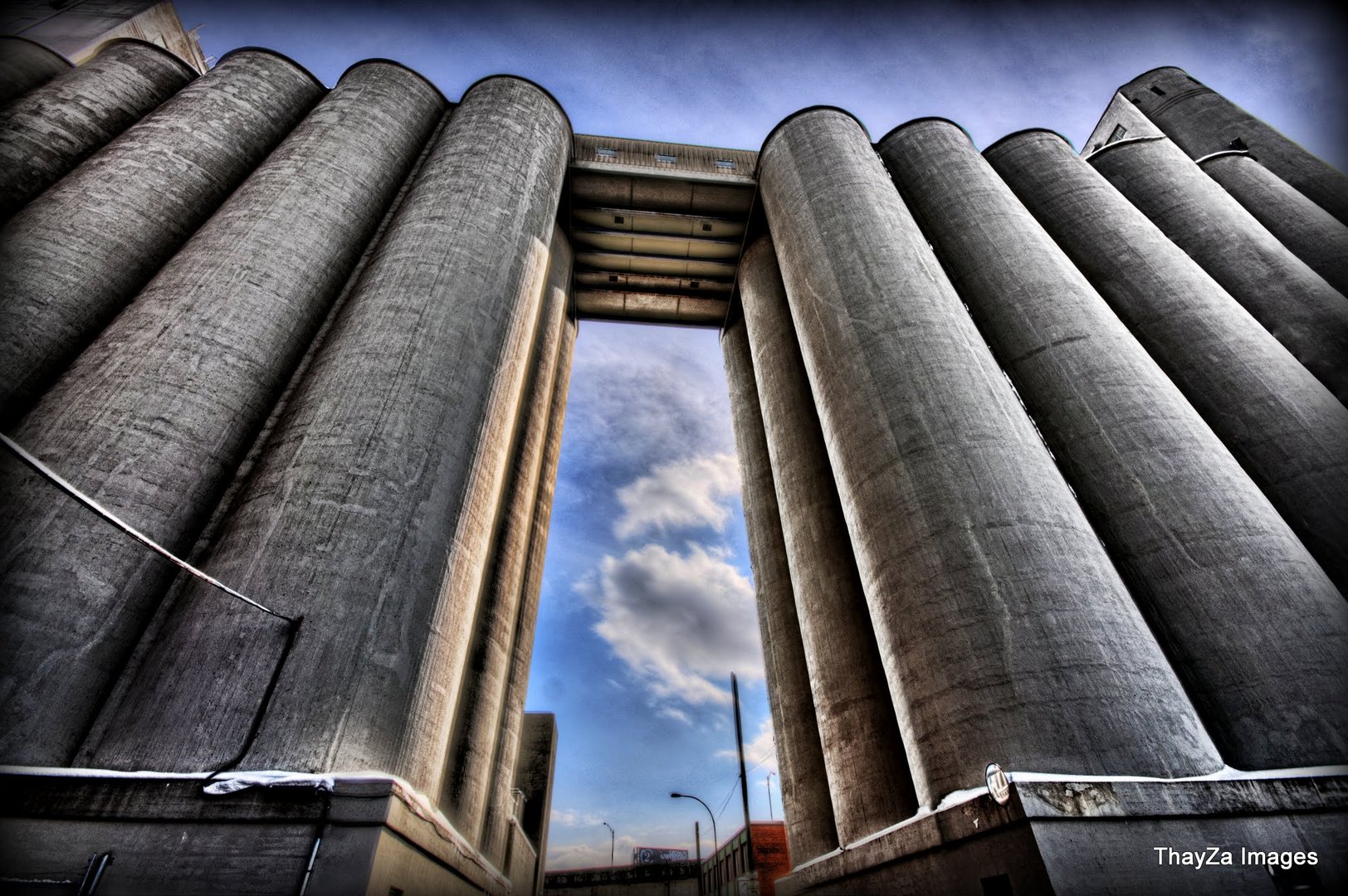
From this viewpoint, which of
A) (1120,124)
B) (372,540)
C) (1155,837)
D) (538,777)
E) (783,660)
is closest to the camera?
(1155,837)

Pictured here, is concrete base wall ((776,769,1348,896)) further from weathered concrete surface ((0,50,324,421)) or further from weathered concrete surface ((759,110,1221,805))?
weathered concrete surface ((0,50,324,421))

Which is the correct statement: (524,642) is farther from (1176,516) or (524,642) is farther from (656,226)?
Answer: (656,226)

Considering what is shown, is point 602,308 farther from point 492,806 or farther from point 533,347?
point 492,806

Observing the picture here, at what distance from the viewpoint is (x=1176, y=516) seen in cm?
867

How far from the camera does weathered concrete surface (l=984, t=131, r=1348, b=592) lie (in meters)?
9.27

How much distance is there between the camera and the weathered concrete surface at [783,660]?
12469mm

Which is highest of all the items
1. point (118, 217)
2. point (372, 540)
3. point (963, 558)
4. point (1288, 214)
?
point (1288, 214)

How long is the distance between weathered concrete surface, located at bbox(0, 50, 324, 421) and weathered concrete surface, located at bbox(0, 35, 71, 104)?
96.4 inches

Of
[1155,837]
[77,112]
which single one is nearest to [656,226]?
[77,112]

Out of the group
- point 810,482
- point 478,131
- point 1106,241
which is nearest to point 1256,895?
point 810,482

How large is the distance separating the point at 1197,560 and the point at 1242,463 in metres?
3.14

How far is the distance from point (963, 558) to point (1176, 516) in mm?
3348

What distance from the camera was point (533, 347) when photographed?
1659 cm

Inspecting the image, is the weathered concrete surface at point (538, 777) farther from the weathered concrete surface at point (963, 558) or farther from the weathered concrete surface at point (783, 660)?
the weathered concrete surface at point (963, 558)
